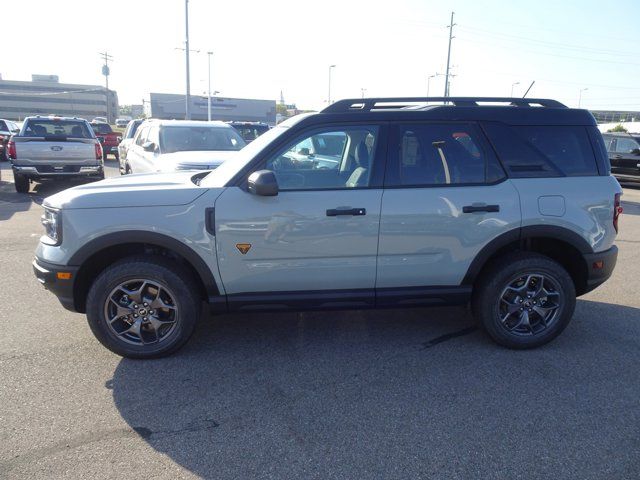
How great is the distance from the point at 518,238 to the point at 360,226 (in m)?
1.30

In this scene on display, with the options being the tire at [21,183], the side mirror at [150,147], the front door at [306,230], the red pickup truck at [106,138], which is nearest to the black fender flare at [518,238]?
the front door at [306,230]

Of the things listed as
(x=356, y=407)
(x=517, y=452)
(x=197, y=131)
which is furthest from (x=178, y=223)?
(x=197, y=131)

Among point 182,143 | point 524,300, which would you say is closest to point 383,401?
point 524,300

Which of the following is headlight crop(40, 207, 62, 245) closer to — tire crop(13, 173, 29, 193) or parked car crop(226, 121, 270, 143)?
tire crop(13, 173, 29, 193)

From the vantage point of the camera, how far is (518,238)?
13.3 ft

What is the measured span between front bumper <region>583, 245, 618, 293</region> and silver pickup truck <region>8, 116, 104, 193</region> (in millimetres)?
11646

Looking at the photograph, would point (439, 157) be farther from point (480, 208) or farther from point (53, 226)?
point (53, 226)

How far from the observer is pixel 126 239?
3707mm

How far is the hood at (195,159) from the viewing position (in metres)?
7.78

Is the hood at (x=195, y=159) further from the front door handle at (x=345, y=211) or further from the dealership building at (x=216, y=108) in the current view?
the dealership building at (x=216, y=108)

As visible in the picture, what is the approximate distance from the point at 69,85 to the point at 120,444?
5032 inches

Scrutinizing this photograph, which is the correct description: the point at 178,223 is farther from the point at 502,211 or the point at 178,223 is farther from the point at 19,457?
the point at 502,211

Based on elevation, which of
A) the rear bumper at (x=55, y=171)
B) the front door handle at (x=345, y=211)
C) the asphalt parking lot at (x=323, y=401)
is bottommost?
the asphalt parking lot at (x=323, y=401)

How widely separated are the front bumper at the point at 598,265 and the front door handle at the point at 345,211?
6.30 ft
